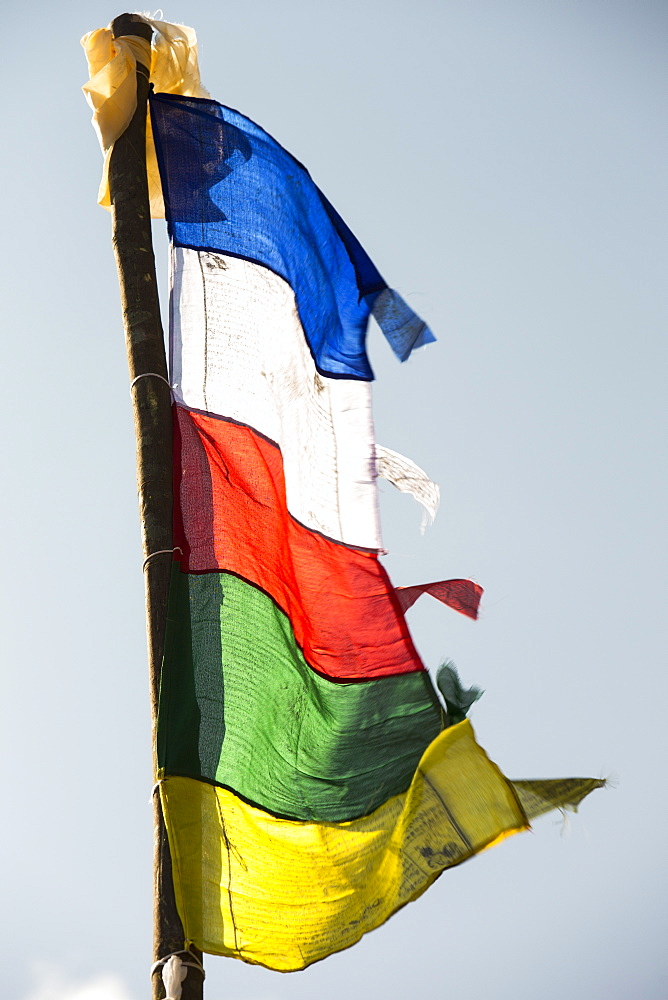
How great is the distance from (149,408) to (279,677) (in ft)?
3.45

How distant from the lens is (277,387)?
3.84 m

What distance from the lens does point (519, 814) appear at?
8.96ft

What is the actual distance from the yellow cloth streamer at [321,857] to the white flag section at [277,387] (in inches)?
42.0

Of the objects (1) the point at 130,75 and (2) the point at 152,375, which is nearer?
(2) the point at 152,375

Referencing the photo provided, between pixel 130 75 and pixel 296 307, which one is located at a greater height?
pixel 130 75

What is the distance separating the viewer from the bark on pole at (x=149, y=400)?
9.64 ft

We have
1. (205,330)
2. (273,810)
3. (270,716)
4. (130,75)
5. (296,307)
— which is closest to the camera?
(273,810)

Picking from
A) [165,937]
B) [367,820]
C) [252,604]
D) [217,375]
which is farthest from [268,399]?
[165,937]

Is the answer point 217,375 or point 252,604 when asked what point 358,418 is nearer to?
point 217,375

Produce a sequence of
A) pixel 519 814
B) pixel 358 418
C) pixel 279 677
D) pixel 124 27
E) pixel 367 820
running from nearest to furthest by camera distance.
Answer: pixel 519 814 < pixel 367 820 < pixel 279 677 < pixel 358 418 < pixel 124 27

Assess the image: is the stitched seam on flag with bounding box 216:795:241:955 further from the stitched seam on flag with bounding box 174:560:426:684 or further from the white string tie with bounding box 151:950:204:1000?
the stitched seam on flag with bounding box 174:560:426:684

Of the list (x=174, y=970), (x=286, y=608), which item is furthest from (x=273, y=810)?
(x=286, y=608)

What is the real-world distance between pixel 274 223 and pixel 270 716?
1.94m

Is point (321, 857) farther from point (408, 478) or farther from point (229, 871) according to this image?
point (408, 478)
